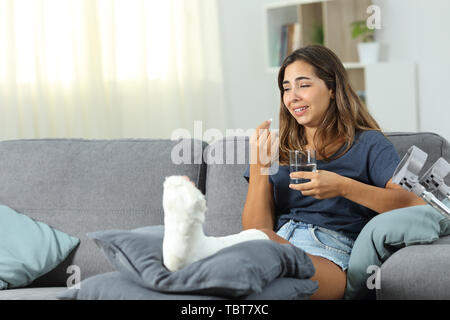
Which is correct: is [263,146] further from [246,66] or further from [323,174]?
[246,66]

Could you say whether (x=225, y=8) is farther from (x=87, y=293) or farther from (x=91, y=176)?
(x=87, y=293)

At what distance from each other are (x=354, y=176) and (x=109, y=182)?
0.78 metres

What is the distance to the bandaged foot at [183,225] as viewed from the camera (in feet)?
3.91

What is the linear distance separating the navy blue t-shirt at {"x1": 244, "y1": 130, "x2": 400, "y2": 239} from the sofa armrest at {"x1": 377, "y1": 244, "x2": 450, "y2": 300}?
0.27 m

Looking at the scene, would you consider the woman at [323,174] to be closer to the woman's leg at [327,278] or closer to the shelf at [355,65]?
the woman's leg at [327,278]

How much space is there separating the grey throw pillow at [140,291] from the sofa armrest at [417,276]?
0.55 ft

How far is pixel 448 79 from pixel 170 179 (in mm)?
2442

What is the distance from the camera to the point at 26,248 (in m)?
1.82

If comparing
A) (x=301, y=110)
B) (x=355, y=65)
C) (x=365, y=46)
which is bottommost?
(x=301, y=110)

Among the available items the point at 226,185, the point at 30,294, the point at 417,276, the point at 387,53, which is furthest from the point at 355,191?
the point at 387,53

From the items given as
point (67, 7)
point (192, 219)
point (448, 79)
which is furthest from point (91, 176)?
point (448, 79)

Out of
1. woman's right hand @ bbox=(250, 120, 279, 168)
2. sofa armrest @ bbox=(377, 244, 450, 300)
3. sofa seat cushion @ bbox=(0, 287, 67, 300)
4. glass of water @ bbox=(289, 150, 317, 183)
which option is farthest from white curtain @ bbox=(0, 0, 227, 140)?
sofa armrest @ bbox=(377, 244, 450, 300)

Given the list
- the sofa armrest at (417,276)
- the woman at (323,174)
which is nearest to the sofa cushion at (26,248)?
the woman at (323,174)
